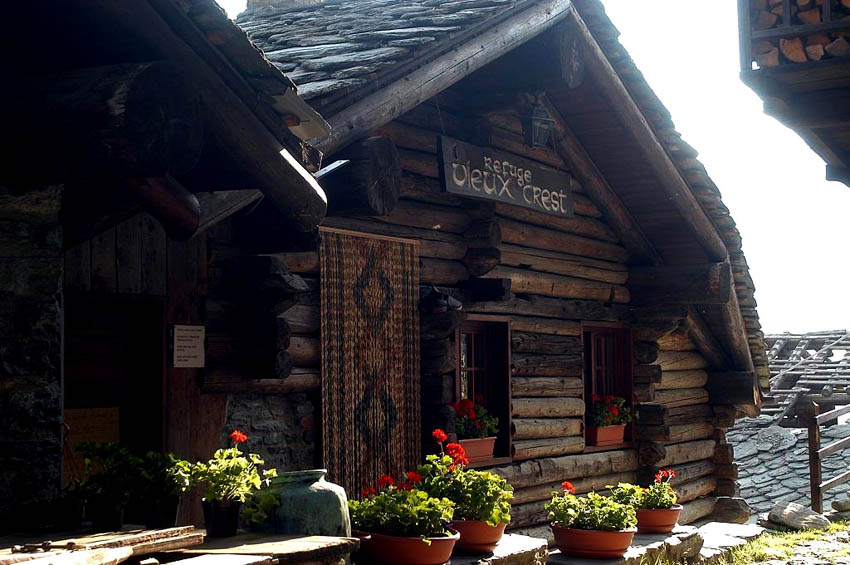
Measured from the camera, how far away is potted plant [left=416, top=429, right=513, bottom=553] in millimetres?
→ 6945

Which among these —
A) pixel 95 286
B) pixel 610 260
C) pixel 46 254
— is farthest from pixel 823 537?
pixel 46 254

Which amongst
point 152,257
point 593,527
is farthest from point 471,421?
point 152,257

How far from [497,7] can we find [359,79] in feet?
6.00

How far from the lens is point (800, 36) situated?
7457 millimetres

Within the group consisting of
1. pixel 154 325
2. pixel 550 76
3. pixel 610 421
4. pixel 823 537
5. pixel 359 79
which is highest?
pixel 550 76

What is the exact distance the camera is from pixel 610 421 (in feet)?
38.3

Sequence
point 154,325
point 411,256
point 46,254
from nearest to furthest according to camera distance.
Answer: point 46,254, point 154,325, point 411,256

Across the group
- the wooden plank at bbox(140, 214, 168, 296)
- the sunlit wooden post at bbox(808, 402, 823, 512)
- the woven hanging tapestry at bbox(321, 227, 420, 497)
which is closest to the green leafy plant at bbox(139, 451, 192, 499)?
the wooden plank at bbox(140, 214, 168, 296)

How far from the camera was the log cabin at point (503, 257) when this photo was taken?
24.7 ft

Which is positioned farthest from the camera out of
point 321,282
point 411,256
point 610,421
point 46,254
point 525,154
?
point 610,421

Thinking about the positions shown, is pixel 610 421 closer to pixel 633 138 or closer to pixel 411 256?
pixel 633 138

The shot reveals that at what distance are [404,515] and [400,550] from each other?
0.18 metres

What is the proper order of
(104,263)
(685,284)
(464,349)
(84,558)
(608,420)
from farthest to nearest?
(685,284), (608,420), (464,349), (104,263), (84,558)

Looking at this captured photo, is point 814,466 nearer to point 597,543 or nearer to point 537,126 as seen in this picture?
point 537,126
